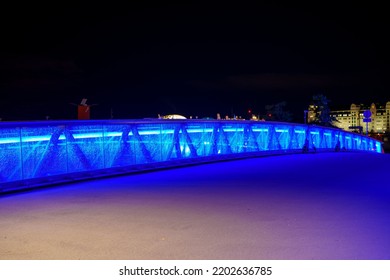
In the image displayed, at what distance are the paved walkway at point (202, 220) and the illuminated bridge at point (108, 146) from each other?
2.83 feet

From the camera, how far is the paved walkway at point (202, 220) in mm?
5270

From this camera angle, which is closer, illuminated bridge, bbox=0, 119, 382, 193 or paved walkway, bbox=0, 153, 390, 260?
paved walkway, bbox=0, 153, 390, 260

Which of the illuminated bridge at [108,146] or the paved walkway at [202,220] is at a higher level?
the illuminated bridge at [108,146]

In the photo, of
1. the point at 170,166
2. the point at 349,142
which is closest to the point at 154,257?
the point at 170,166

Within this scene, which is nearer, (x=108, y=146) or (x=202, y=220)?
(x=202, y=220)

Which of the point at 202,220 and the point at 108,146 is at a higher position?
the point at 108,146

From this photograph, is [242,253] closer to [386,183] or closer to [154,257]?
[154,257]

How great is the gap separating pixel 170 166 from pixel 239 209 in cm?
761

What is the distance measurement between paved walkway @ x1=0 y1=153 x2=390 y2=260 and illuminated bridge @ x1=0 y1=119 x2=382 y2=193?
863 mm

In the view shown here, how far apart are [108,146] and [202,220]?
6.88 metres

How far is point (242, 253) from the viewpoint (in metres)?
5.12

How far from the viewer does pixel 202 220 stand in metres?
6.88

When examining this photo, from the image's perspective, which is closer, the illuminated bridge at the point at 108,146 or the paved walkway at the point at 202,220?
the paved walkway at the point at 202,220

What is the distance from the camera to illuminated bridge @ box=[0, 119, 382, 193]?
1045cm
